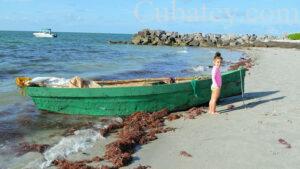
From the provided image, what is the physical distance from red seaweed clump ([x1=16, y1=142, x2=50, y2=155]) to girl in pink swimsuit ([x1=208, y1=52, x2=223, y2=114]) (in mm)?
4602

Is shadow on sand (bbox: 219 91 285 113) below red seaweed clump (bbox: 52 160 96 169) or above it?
above

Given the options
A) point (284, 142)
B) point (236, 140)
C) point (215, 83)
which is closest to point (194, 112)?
point (215, 83)

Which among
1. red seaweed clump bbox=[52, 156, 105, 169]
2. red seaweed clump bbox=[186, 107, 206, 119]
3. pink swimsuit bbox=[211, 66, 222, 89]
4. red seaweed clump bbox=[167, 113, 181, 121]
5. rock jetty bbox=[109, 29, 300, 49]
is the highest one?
rock jetty bbox=[109, 29, 300, 49]

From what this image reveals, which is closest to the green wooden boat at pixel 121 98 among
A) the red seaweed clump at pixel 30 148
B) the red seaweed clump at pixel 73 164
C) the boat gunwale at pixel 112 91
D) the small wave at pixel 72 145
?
the boat gunwale at pixel 112 91

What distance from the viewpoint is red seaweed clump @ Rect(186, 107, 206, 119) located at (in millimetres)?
11302

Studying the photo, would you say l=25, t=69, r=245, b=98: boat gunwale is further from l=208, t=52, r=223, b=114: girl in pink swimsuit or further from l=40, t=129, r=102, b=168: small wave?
l=40, t=129, r=102, b=168: small wave

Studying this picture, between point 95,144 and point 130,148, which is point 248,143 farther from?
point 95,144

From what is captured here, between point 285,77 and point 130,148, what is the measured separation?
39.9 ft

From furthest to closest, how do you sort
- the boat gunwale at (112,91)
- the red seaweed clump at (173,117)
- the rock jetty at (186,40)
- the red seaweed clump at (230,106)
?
1. the rock jetty at (186,40)
2. the red seaweed clump at (230,106)
3. the boat gunwale at (112,91)
4. the red seaweed clump at (173,117)

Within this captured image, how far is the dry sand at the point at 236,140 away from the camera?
7527 mm

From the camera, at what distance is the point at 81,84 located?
12688mm

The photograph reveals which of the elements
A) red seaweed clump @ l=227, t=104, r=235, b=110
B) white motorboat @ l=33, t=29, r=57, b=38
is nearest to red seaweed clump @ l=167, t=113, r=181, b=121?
red seaweed clump @ l=227, t=104, r=235, b=110

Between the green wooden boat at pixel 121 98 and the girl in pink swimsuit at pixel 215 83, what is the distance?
0.55 meters

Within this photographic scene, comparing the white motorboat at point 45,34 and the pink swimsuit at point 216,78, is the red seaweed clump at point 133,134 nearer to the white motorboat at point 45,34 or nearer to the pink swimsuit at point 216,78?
the pink swimsuit at point 216,78
